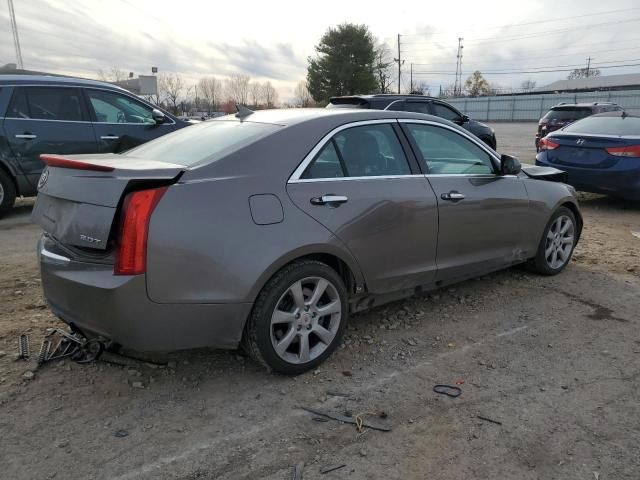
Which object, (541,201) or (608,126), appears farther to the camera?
(608,126)

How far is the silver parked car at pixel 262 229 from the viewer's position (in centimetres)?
267

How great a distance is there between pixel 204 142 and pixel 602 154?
660 cm

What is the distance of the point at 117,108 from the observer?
7668mm

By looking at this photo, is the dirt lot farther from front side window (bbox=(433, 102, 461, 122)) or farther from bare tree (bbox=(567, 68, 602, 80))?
bare tree (bbox=(567, 68, 602, 80))

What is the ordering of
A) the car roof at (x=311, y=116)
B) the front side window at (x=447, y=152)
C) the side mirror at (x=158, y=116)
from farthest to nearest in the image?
the side mirror at (x=158, y=116)
the front side window at (x=447, y=152)
the car roof at (x=311, y=116)

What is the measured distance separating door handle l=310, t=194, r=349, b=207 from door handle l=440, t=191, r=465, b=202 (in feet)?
3.08

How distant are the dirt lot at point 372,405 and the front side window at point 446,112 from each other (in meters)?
8.05

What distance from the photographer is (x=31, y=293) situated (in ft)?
14.3

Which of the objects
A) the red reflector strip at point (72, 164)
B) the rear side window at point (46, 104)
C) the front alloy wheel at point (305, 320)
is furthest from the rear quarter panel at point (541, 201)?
the rear side window at point (46, 104)

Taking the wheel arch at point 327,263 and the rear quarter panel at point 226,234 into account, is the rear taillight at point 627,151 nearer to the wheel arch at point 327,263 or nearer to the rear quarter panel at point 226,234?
the wheel arch at point 327,263

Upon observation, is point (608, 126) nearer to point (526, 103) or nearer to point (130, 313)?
point (130, 313)

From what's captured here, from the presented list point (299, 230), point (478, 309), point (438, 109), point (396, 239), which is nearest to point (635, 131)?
point (438, 109)

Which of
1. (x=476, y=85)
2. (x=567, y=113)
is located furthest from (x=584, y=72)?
(x=567, y=113)

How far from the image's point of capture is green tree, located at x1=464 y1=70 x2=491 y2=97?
93113 mm
